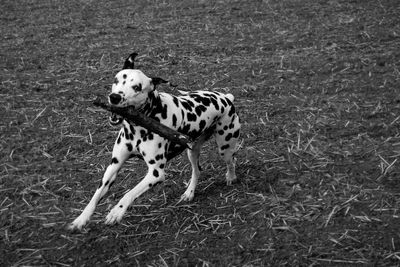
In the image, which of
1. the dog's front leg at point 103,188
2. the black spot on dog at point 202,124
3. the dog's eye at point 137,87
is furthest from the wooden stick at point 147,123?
the black spot on dog at point 202,124

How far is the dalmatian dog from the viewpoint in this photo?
546 cm

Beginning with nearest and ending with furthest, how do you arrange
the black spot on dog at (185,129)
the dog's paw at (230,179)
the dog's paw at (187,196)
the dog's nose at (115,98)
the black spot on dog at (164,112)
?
the dog's nose at (115,98), the black spot on dog at (164,112), the black spot on dog at (185,129), the dog's paw at (187,196), the dog's paw at (230,179)

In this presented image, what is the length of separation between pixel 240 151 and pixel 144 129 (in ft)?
7.78

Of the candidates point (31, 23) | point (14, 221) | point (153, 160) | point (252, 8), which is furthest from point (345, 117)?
point (31, 23)

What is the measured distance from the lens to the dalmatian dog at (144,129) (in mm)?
5457

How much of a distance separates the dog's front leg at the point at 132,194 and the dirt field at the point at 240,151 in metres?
0.29

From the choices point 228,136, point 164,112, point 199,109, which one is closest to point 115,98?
point 164,112

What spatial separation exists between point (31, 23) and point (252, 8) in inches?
264

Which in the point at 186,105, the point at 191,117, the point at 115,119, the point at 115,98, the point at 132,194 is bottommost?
the point at 132,194

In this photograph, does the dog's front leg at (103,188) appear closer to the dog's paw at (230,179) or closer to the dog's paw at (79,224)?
the dog's paw at (79,224)

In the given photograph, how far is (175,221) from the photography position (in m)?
5.98

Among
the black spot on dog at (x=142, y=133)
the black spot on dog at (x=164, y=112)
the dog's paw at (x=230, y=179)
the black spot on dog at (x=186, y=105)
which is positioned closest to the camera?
the black spot on dog at (x=142, y=133)

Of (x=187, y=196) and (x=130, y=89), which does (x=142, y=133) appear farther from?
(x=187, y=196)

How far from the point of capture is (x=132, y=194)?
546 cm
